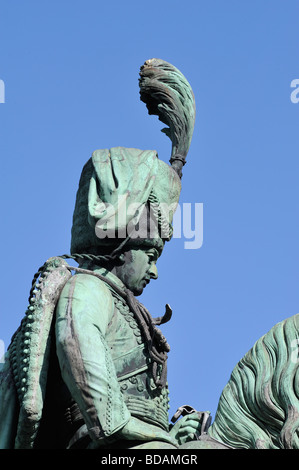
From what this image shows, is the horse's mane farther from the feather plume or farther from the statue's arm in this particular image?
the feather plume

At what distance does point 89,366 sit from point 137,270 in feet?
A: 3.54

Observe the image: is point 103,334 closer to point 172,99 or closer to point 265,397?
point 265,397

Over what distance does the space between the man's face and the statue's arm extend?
0.59m

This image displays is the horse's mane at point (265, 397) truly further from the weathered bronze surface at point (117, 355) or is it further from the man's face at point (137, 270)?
the man's face at point (137, 270)

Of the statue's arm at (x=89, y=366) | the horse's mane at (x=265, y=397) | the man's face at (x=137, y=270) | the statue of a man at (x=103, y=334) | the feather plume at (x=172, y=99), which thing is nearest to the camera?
the statue's arm at (x=89, y=366)

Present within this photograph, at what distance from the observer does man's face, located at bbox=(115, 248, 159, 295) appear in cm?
1162

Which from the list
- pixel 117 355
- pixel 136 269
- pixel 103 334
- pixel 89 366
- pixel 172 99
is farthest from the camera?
pixel 172 99

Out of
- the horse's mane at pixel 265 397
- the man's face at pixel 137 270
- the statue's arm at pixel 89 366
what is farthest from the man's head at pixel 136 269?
the horse's mane at pixel 265 397

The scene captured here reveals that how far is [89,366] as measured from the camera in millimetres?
10766

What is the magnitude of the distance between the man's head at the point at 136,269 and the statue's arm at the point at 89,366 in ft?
1.92

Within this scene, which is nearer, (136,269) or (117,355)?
(117,355)

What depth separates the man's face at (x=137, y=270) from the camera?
38.1ft

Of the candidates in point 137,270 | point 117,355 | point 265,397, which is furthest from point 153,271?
point 265,397
